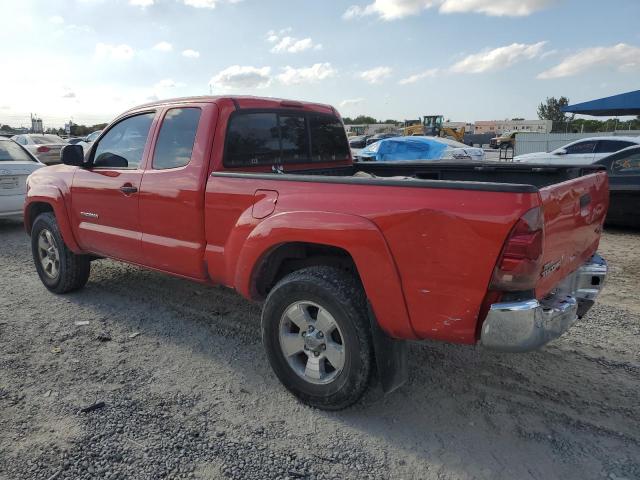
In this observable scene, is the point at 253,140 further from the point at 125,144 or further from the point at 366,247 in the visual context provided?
the point at 366,247

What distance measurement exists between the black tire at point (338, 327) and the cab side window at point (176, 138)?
54.5 inches

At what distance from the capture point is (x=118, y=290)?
17.5 feet

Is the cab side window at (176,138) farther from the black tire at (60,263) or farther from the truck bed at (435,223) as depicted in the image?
the black tire at (60,263)

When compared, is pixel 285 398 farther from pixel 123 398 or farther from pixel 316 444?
pixel 123 398

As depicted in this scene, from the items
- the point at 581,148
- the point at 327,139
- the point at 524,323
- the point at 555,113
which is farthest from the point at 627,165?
the point at 555,113

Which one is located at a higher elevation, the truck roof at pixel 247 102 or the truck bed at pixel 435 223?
the truck roof at pixel 247 102

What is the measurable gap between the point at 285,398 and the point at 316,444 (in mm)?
520

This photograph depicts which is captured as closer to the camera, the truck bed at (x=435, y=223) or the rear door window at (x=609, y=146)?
the truck bed at (x=435, y=223)

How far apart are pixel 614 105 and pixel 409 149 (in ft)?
28.7

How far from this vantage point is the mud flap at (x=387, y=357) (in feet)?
9.04

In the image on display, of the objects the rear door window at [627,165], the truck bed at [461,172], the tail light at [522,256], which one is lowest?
the rear door window at [627,165]

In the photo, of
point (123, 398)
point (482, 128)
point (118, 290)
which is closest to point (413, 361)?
point (123, 398)

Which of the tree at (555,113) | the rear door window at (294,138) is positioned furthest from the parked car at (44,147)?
the tree at (555,113)

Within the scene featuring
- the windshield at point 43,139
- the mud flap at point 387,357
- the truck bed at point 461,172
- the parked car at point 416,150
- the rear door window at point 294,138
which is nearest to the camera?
the mud flap at point 387,357
